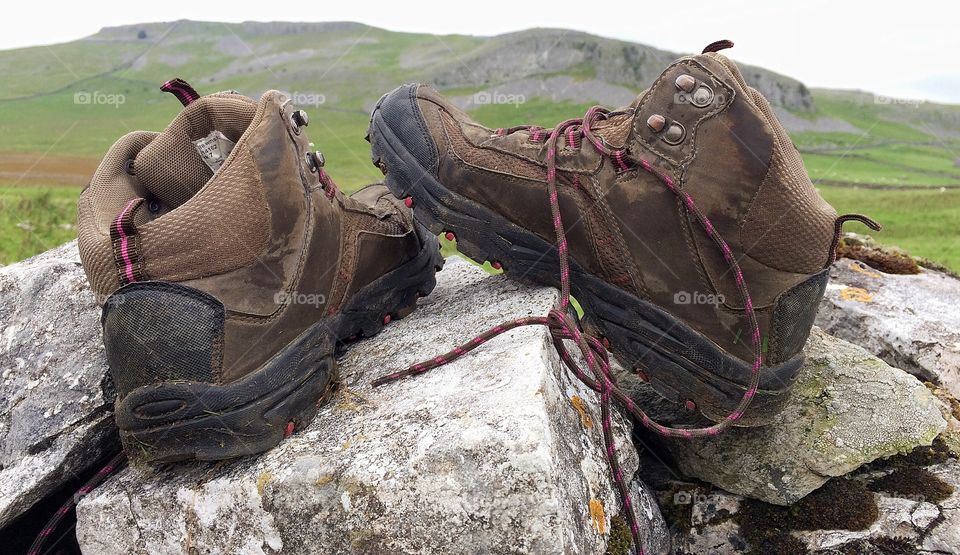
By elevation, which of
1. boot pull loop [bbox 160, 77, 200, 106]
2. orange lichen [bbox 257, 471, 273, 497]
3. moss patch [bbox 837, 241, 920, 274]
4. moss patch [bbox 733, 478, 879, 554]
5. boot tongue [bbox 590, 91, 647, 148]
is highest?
boot pull loop [bbox 160, 77, 200, 106]

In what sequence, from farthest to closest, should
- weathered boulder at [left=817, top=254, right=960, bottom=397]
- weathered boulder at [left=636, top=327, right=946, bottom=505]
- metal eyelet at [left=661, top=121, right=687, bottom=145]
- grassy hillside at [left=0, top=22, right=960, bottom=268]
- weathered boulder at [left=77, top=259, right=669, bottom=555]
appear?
1. grassy hillside at [left=0, top=22, right=960, bottom=268]
2. weathered boulder at [left=817, top=254, right=960, bottom=397]
3. weathered boulder at [left=636, top=327, right=946, bottom=505]
4. metal eyelet at [left=661, top=121, right=687, bottom=145]
5. weathered boulder at [left=77, top=259, right=669, bottom=555]

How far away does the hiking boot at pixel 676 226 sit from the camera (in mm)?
2848

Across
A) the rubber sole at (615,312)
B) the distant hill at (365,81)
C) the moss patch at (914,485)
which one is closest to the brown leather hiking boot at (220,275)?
the rubber sole at (615,312)

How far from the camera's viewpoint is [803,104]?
8688 centimetres

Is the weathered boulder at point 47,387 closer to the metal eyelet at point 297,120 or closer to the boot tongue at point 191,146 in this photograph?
the boot tongue at point 191,146

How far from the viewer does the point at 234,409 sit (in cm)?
251

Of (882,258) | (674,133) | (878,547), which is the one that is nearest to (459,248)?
(674,133)

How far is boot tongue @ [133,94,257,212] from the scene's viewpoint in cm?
308

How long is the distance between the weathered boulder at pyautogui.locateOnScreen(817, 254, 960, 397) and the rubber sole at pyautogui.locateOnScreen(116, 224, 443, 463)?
3531mm

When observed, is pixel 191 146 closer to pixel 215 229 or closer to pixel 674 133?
pixel 215 229

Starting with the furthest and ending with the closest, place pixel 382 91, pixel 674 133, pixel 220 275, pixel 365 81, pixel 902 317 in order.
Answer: pixel 365 81, pixel 382 91, pixel 902 317, pixel 674 133, pixel 220 275

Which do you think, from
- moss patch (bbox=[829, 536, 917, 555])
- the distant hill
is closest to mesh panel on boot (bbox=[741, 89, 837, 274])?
moss patch (bbox=[829, 536, 917, 555])

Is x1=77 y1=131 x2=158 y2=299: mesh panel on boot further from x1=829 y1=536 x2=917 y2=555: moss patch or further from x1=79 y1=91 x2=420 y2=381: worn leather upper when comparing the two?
x1=829 y1=536 x2=917 y2=555: moss patch

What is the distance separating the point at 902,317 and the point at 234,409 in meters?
4.27
